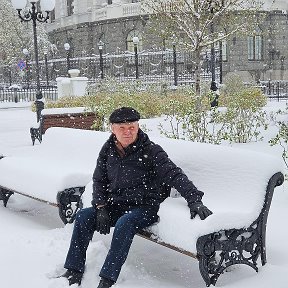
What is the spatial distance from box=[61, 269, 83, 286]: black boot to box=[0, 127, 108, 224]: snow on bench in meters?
1.10

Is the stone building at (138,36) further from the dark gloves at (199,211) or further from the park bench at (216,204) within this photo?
the dark gloves at (199,211)

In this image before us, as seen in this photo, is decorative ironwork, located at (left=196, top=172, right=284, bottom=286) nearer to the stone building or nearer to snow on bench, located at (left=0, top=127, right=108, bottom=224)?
snow on bench, located at (left=0, top=127, right=108, bottom=224)

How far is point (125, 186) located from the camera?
4.19 meters

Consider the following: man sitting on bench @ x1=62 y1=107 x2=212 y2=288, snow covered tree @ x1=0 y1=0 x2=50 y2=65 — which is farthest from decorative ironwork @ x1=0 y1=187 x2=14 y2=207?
snow covered tree @ x1=0 y1=0 x2=50 y2=65

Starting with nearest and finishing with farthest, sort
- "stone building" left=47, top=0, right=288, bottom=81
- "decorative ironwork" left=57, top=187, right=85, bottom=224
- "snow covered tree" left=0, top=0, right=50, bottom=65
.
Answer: "decorative ironwork" left=57, top=187, right=85, bottom=224
"stone building" left=47, top=0, right=288, bottom=81
"snow covered tree" left=0, top=0, right=50, bottom=65

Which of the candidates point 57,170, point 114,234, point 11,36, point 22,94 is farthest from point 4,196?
point 11,36

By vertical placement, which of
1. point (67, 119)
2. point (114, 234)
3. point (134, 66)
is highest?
point (134, 66)

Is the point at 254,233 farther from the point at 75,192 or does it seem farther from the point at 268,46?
the point at 268,46

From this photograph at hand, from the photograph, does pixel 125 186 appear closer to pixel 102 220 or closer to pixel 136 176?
pixel 136 176

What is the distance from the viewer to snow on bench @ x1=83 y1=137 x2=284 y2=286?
378 cm

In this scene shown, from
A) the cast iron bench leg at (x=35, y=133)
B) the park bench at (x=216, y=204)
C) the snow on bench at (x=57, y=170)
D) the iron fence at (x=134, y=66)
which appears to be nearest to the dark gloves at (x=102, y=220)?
the park bench at (x=216, y=204)

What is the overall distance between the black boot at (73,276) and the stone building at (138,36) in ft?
110

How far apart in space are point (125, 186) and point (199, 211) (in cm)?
68

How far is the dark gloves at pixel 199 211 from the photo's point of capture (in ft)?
12.4
